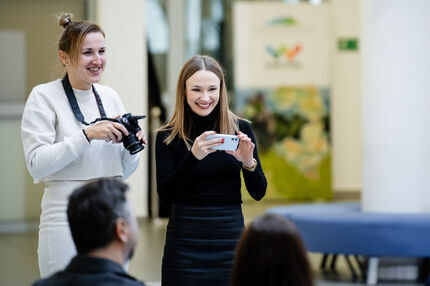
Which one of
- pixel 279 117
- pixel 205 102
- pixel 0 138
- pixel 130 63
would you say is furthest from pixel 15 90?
pixel 205 102

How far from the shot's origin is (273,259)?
6.47 ft

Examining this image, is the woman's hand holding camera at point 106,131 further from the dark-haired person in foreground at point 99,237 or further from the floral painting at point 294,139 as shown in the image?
the floral painting at point 294,139

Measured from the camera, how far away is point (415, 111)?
6438mm

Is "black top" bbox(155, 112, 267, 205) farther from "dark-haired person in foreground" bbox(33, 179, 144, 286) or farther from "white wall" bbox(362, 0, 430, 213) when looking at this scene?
"white wall" bbox(362, 0, 430, 213)

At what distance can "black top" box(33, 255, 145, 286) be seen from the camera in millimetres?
2186

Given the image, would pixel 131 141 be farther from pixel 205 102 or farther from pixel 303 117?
pixel 303 117

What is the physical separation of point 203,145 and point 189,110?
0.34 m

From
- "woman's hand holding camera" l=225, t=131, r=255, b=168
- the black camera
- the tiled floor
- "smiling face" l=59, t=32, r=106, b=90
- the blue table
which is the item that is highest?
"smiling face" l=59, t=32, r=106, b=90

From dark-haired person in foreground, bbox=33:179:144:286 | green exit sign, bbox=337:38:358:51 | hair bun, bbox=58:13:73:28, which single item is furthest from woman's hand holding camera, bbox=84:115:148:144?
green exit sign, bbox=337:38:358:51

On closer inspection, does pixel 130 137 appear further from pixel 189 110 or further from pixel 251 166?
pixel 251 166

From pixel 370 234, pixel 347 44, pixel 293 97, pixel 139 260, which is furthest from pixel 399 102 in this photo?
pixel 347 44

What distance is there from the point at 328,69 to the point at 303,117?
953 mm

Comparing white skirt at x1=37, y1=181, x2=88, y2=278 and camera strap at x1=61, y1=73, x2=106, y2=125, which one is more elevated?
camera strap at x1=61, y1=73, x2=106, y2=125

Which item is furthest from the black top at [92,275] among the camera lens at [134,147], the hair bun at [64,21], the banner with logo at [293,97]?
the banner with logo at [293,97]
